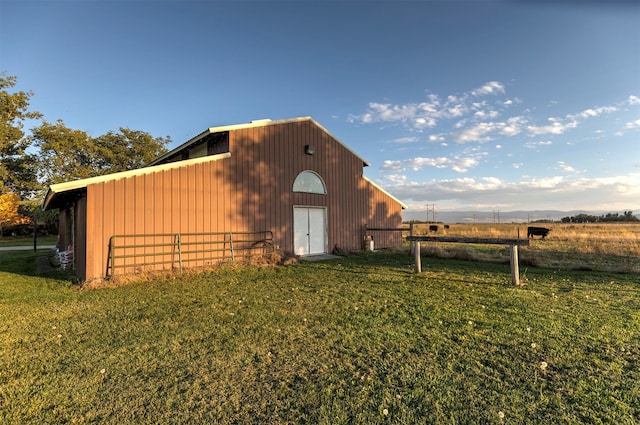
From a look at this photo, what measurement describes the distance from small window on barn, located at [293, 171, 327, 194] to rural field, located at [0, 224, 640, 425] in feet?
21.3

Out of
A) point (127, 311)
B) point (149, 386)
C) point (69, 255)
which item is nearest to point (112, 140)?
point (69, 255)

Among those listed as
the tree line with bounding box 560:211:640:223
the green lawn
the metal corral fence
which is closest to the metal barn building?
the metal corral fence

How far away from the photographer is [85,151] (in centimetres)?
3031

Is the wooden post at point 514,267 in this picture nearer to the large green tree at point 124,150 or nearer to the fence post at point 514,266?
the fence post at point 514,266

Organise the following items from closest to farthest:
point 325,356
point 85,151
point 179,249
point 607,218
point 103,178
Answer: point 325,356
point 103,178
point 179,249
point 85,151
point 607,218

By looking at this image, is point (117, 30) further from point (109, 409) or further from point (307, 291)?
point (109, 409)

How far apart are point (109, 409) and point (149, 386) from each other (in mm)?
377

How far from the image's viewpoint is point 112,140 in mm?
32688

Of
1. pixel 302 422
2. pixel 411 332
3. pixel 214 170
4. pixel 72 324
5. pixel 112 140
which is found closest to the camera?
pixel 302 422

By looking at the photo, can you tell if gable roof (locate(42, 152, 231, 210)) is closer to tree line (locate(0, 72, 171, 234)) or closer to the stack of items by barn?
the stack of items by barn

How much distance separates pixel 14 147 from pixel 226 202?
27.7 metres

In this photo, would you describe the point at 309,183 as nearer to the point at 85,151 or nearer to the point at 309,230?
the point at 309,230

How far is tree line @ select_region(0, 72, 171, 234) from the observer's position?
78.0 ft

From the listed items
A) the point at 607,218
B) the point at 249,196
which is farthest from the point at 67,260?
the point at 607,218
